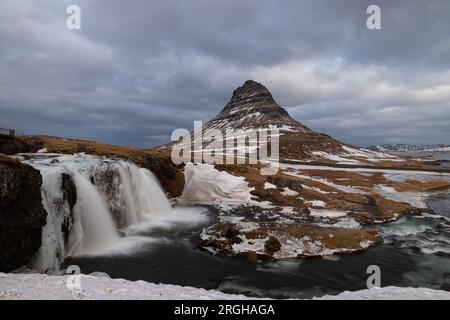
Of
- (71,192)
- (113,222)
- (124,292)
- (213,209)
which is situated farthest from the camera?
(213,209)

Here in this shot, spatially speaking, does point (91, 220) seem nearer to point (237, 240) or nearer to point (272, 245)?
point (237, 240)

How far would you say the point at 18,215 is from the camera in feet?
76.7

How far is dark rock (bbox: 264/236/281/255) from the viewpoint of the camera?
3139 centimetres

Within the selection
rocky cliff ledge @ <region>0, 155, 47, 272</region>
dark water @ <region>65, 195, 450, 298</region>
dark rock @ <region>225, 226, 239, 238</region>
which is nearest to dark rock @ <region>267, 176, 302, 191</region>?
dark water @ <region>65, 195, 450, 298</region>

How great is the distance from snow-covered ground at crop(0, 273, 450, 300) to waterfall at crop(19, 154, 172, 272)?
29.4 ft

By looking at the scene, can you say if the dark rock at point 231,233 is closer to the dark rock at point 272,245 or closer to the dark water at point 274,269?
the dark water at point 274,269

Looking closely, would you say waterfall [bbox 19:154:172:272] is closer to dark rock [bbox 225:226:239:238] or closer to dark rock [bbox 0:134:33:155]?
dark rock [bbox 225:226:239:238]

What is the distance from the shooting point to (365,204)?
199 ft

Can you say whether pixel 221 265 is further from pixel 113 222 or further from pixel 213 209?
pixel 213 209

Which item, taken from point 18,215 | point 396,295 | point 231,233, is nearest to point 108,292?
point 18,215

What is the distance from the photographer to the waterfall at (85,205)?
90.2 ft

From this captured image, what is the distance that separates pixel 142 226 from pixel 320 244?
21.4 meters

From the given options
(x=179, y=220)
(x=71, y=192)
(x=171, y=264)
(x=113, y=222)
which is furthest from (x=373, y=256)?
(x=71, y=192)

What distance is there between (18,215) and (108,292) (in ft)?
38.4
